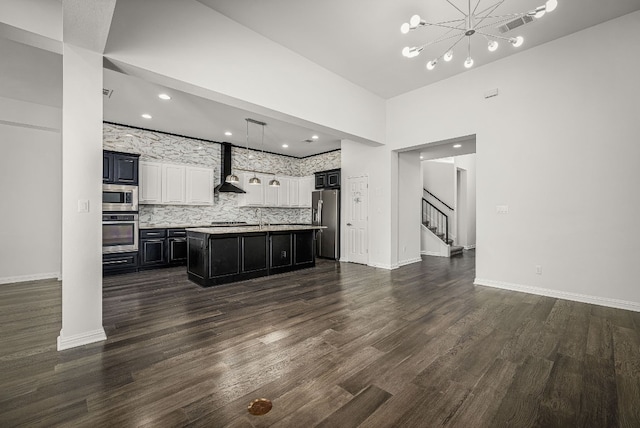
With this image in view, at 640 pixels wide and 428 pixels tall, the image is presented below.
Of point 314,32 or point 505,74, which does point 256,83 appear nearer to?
point 314,32

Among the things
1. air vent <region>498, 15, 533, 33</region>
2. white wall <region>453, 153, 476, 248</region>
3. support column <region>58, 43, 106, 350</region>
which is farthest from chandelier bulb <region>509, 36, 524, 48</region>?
white wall <region>453, 153, 476, 248</region>

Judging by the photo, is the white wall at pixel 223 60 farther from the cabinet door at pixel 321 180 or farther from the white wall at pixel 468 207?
the white wall at pixel 468 207

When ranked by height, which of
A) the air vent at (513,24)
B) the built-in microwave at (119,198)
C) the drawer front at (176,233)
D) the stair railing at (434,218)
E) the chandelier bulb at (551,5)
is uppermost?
the air vent at (513,24)

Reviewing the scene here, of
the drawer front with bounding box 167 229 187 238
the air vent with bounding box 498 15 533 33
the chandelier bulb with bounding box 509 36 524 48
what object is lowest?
the drawer front with bounding box 167 229 187 238

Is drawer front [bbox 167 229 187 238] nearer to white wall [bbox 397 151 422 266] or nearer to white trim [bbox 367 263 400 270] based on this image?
white trim [bbox 367 263 400 270]

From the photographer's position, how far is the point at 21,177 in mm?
4949

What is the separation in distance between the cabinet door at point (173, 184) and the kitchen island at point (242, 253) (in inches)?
77.2

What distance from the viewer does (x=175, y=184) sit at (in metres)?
6.59

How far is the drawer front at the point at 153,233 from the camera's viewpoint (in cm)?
595

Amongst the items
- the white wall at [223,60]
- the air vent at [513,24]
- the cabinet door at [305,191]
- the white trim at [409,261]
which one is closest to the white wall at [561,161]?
the air vent at [513,24]

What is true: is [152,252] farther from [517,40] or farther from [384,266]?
[517,40]

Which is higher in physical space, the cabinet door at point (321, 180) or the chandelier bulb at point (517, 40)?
the chandelier bulb at point (517, 40)

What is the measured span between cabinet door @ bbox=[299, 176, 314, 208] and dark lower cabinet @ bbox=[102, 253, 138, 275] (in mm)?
4918

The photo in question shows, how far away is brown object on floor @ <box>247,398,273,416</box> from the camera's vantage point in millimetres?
1640
